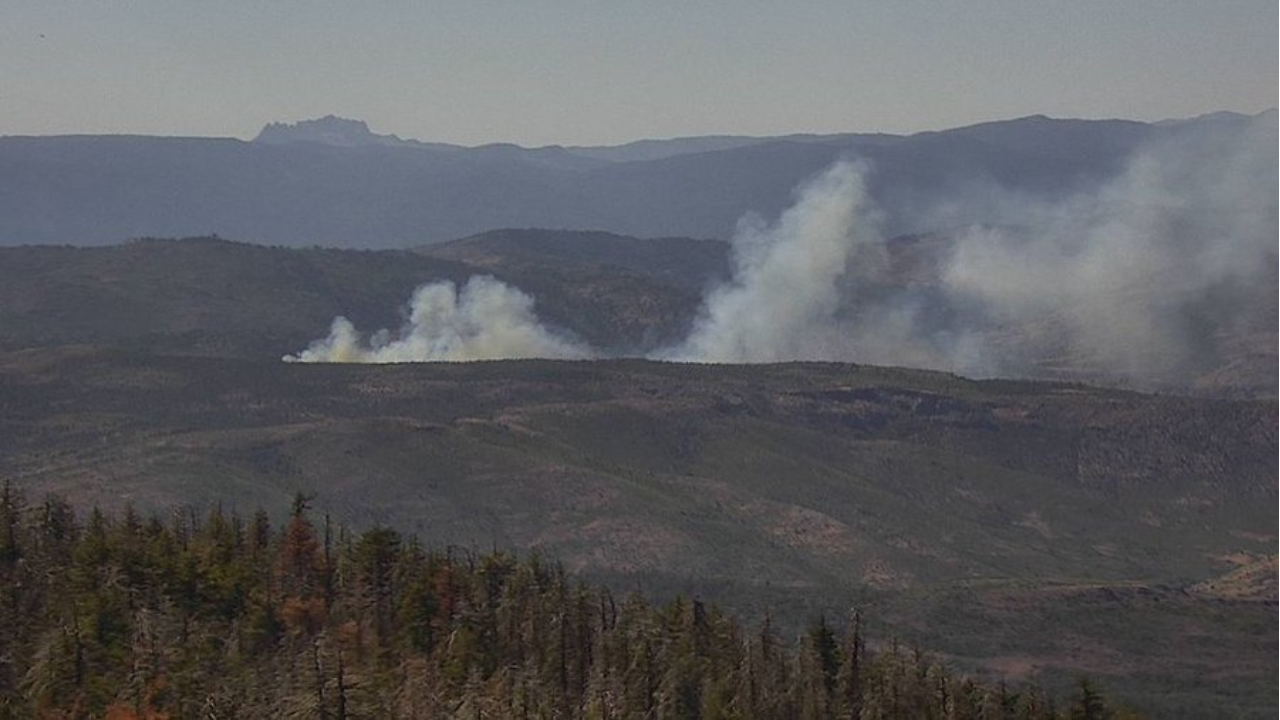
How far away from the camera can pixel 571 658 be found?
77.4 m

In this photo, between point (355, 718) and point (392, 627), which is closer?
point (355, 718)

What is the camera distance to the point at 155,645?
62.7 m

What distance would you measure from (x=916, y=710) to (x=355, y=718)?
1112 inches

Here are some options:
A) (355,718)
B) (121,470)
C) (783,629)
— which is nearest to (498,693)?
(355,718)

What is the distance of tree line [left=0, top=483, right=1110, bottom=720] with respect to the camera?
61.8 meters

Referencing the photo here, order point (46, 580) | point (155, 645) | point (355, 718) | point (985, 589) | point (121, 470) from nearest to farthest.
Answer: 1. point (355, 718)
2. point (155, 645)
3. point (46, 580)
4. point (985, 589)
5. point (121, 470)

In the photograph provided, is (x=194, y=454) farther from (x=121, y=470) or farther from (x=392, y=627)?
(x=392, y=627)

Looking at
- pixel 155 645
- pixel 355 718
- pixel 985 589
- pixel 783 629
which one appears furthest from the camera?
pixel 985 589

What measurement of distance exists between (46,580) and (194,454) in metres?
124

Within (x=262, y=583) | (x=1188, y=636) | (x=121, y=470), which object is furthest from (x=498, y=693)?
(x=121, y=470)

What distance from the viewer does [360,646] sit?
73688 mm

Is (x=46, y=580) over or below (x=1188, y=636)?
over

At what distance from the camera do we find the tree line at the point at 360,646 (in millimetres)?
61781

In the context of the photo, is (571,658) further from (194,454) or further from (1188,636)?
(194,454)
